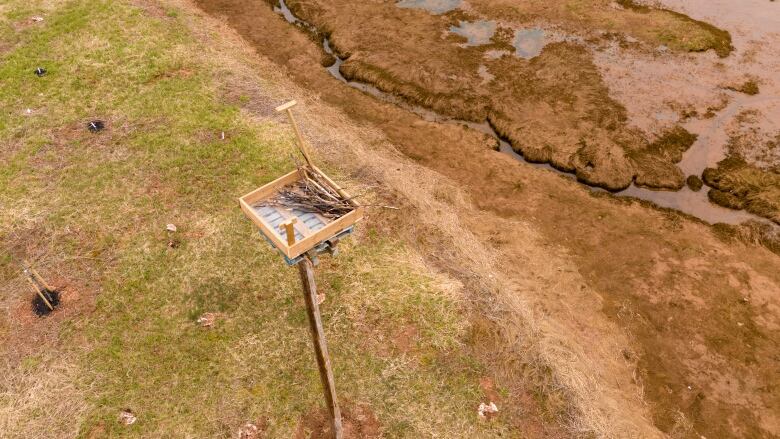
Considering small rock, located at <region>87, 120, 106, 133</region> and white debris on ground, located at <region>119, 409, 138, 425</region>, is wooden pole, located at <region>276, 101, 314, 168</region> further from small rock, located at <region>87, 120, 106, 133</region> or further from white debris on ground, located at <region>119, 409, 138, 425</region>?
small rock, located at <region>87, 120, 106, 133</region>

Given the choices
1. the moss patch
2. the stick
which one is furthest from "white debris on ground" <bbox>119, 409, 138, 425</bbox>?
the moss patch

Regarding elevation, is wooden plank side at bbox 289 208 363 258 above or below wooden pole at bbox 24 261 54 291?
above

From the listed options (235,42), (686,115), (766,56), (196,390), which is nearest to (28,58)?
(235,42)

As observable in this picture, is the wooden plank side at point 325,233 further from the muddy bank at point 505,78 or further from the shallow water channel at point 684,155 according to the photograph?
the muddy bank at point 505,78

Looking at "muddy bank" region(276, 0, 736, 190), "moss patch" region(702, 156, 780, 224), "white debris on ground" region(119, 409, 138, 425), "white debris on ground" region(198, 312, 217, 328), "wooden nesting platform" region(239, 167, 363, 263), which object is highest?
"wooden nesting platform" region(239, 167, 363, 263)

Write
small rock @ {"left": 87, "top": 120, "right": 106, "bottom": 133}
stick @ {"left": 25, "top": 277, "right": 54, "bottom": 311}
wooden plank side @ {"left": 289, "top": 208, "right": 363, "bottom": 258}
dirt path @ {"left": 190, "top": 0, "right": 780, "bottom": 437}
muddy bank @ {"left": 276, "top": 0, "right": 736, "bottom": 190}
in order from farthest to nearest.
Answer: muddy bank @ {"left": 276, "top": 0, "right": 736, "bottom": 190}, small rock @ {"left": 87, "top": 120, "right": 106, "bottom": 133}, stick @ {"left": 25, "top": 277, "right": 54, "bottom": 311}, dirt path @ {"left": 190, "top": 0, "right": 780, "bottom": 437}, wooden plank side @ {"left": 289, "top": 208, "right": 363, "bottom": 258}

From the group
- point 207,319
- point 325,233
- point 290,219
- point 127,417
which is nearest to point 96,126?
point 207,319

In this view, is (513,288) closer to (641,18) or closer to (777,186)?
(777,186)

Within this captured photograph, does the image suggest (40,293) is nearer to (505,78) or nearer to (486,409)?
(486,409)
